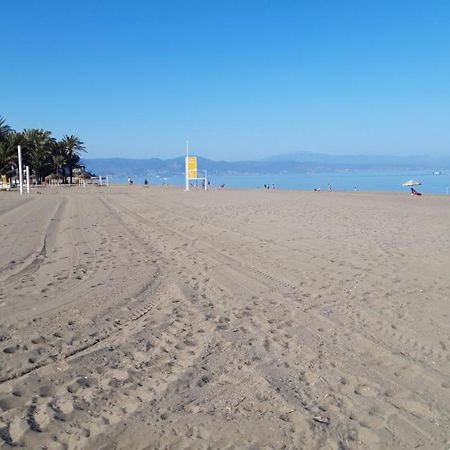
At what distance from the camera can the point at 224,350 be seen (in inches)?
158

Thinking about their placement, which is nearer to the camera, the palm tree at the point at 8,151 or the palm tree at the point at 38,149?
the palm tree at the point at 8,151

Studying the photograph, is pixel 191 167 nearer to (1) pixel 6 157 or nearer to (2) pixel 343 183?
(1) pixel 6 157

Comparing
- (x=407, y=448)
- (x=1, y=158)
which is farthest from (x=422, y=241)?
(x=1, y=158)

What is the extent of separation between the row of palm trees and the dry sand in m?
49.1

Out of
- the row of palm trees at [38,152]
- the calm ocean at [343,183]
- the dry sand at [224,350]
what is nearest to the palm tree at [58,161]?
the row of palm trees at [38,152]

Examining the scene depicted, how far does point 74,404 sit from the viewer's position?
121 inches

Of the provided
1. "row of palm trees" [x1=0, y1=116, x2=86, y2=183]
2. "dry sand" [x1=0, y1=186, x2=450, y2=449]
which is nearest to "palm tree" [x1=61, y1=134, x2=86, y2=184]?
"row of palm trees" [x1=0, y1=116, x2=86, y2=183]

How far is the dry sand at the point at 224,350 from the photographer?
9.26 ft

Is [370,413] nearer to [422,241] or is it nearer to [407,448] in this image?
[407,448]

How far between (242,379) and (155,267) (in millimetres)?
4053

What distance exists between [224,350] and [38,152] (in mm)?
60598

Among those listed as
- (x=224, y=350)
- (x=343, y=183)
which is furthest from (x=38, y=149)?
(x=224, y=350)

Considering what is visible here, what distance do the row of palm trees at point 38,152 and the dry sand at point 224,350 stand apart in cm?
4907

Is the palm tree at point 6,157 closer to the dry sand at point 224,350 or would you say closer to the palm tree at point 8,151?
the palm tree at point 8,151
